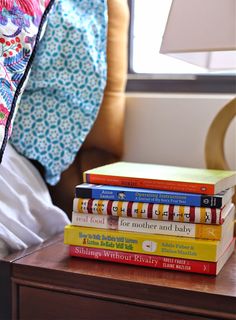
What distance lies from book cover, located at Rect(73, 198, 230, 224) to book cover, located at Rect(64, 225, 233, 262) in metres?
0.04

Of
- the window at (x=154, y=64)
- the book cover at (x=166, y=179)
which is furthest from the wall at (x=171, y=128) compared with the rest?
the book cover at (x=166, y=179)

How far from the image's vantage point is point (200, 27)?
93cm

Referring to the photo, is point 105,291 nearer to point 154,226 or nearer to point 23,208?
point 154,226

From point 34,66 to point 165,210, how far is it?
1.65ft

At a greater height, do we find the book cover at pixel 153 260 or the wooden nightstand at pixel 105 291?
the book cover at pixel 153 260

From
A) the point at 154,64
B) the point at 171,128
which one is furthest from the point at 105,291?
the point at 154,64

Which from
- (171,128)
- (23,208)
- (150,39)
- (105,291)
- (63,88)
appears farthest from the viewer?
(150,39)

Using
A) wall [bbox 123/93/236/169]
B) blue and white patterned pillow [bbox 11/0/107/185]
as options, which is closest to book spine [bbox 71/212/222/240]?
blue and white patterned pillow [bbox 11/0/107/185]

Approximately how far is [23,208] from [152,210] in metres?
0.32

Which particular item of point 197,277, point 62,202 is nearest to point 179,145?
point 62,202

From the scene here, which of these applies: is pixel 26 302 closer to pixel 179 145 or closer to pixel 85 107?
pixel 85 107

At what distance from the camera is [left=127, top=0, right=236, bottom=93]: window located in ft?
4.96

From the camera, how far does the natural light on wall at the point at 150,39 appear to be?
5.26 ft

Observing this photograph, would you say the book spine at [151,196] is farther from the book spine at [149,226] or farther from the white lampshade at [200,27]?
the white lampshade at [200,27]
